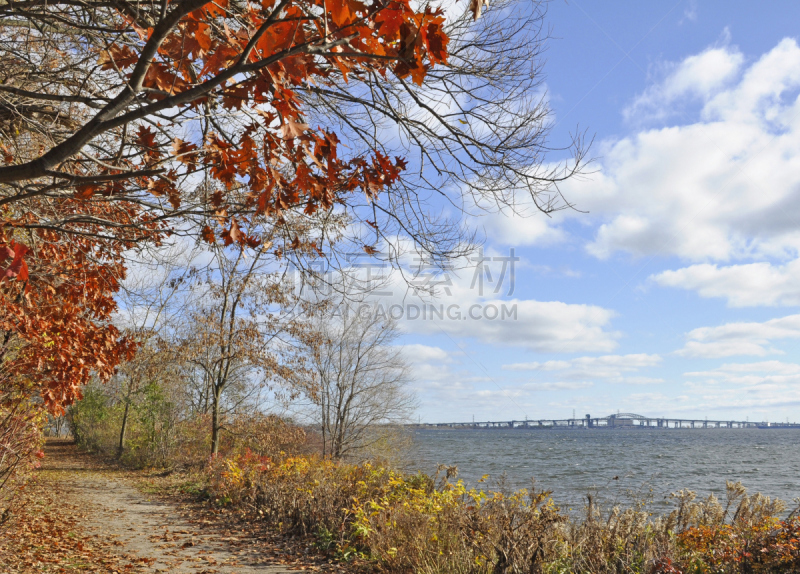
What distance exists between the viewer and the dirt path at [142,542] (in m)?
6.18

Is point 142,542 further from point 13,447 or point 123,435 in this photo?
point 123,435

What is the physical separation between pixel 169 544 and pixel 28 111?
18.8 ft

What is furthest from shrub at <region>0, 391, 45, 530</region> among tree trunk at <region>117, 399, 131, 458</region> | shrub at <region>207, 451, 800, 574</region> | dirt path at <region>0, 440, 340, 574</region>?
tree trunk at <region>117, 399, 131, 458</region>

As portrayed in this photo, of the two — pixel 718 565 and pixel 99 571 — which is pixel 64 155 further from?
pixel 718 565

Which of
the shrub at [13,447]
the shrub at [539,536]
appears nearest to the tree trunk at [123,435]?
the shrub at [13,447]

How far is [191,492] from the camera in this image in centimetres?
1230

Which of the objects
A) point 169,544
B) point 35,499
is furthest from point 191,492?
point 169,544

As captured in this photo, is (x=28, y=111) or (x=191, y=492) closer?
(x=28, y=111)

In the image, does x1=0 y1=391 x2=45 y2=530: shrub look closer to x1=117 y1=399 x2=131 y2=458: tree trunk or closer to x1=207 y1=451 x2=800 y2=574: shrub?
x1=207 y1=451 x2=800 y2=574: shrub

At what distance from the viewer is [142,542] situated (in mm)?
7473

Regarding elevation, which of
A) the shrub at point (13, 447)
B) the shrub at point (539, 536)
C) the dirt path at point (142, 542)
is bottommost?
the dirt path at point (142, 542)

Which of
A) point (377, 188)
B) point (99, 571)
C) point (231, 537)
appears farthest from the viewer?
point (231, 537)

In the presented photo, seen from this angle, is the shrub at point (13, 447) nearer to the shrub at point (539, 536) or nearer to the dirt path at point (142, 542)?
the dirt path at point (142, 542)

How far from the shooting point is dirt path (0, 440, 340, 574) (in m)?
6.18
